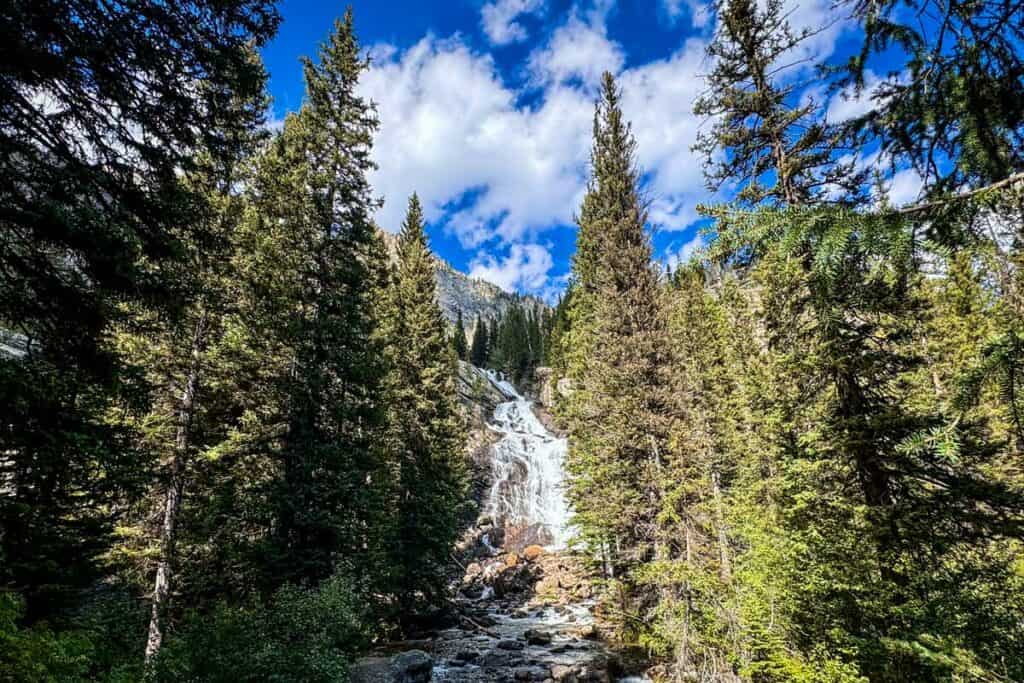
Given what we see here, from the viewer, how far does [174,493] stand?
10.7m

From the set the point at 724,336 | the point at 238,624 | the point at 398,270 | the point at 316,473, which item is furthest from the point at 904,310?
the point at 398,270

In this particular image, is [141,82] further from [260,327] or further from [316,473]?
[316,473]

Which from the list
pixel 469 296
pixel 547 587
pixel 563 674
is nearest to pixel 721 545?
pixel 563 674

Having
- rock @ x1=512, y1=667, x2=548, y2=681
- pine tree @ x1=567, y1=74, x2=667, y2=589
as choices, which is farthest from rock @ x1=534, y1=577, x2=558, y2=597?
rock @ x1=512, y1=667, x2=548, y2=681

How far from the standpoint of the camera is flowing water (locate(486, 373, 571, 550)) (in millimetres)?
34062

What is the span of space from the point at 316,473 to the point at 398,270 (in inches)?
616

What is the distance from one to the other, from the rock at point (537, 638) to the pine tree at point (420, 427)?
400 cm

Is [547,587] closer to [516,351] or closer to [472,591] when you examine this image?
[472,591]

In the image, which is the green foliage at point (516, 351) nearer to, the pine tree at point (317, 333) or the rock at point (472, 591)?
the rock at point (472, 591)

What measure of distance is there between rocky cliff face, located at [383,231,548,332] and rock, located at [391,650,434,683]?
5733 inches

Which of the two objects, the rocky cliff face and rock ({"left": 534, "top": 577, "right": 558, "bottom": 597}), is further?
the rocky cliff face

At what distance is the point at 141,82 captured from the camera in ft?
19.5

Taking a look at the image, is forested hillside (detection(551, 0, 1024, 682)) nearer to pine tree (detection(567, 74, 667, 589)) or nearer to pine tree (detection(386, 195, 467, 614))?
pine tree (detection(567, 74, 667, 589))

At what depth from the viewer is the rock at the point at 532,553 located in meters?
30.6
